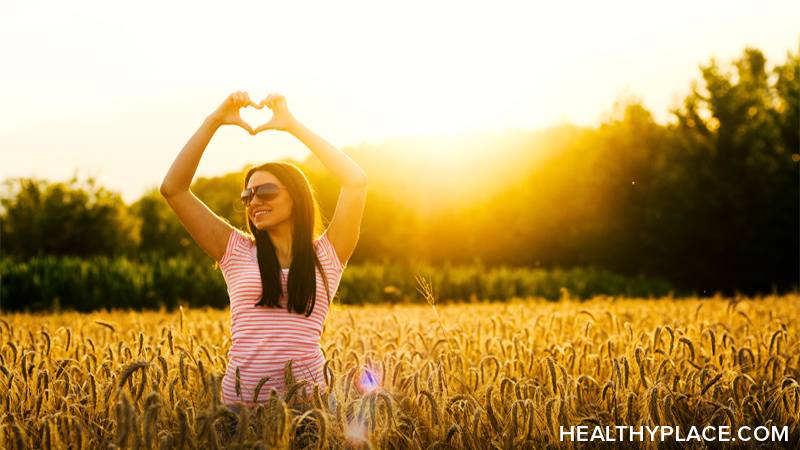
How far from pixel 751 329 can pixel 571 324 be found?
6.65 feet

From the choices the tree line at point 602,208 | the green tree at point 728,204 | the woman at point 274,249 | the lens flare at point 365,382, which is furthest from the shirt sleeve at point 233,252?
the green tree at point 728,204

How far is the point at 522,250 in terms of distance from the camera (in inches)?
1399

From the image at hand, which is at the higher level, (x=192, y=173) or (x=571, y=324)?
(x=192, y=173)

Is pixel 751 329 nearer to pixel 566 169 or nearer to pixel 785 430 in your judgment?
pixel 785 430

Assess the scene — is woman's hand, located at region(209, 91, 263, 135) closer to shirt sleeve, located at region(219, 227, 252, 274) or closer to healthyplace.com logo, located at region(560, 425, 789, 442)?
shirt sleeve, located at region(219, 227, 252, 274)

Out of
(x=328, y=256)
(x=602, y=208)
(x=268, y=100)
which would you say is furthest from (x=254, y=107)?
(x=602, y=208)

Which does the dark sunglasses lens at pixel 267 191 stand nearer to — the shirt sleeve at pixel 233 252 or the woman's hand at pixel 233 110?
the shirt sleeve at pixel 233 252

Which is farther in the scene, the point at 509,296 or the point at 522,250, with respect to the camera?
the point at 522,250

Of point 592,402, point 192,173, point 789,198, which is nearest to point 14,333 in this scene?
point 192,173

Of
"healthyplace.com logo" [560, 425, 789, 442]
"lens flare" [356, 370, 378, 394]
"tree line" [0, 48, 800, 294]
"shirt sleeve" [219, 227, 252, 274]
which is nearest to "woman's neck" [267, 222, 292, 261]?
"shirt sleeve" [219, 227, 252, 274]

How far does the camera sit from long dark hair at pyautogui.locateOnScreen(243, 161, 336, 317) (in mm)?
3254

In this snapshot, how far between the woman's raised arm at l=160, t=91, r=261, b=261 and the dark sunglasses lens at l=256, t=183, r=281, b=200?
0.31 meters

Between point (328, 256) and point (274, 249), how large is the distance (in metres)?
0.34

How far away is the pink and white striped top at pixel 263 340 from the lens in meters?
3.20
